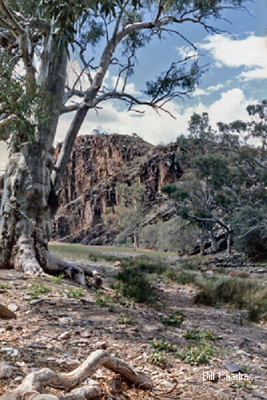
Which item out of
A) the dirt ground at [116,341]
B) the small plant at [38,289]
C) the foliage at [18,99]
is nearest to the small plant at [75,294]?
the dirt ground at [116,341]

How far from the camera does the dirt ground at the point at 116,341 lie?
2318mm

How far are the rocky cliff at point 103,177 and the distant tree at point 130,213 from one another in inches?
187

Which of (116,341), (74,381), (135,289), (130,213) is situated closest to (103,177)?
(130,213)

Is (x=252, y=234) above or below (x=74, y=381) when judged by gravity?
above

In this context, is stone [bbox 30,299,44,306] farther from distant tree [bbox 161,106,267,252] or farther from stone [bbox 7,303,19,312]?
distant tree [bbox 161,106,267,252]

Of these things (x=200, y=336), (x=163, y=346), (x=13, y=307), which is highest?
(x=13, y=307)

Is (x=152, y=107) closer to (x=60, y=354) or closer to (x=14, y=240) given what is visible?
(x=14, y=240)

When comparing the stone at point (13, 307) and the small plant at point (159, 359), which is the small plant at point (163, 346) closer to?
the small plant at point (159, 359)

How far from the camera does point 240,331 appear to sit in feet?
15.0

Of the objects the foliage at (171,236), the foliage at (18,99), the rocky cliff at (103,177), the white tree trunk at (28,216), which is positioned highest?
the rocky cliff at (103,177)

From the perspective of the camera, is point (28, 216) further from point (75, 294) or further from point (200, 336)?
point (200, 336)

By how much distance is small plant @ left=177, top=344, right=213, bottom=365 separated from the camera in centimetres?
298

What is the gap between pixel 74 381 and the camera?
1.86 metres

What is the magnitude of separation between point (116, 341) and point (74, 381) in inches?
55.3
